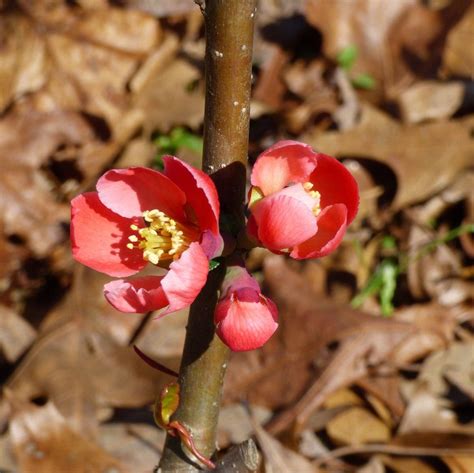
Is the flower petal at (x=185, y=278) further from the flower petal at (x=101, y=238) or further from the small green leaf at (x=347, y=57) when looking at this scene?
the small green leaf at (x=347, y=57)

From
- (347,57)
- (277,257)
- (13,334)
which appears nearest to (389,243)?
(277,257)

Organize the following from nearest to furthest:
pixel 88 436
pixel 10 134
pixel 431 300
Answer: pixel 88 436, pixel 431 300, pixel 10 134

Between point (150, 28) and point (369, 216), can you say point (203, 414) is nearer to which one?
point (369, 216)

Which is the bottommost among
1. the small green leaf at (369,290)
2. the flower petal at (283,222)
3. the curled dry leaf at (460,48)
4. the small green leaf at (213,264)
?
the small green leaf at (369,290)

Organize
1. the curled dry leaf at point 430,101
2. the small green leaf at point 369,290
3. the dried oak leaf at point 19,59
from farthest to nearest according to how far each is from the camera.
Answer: the dried oak leaf at point 19,59, the curled dry leaf at point 430,101, the small green leaf at point 369,290

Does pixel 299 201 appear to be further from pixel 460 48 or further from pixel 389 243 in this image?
pixel 460 48

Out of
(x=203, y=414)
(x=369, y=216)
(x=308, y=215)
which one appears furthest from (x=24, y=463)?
(x=369, y=216)

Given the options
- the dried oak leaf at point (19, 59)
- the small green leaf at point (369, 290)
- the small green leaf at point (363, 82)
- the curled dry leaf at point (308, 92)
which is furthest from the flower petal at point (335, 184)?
the dried oak leaf at point (19, 59)
